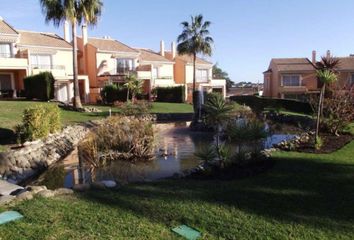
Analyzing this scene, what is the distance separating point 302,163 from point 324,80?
4179mm

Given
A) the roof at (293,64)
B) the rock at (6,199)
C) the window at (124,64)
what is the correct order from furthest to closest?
1. the roof at (293,64)
2. the window at (124,64)
3. the rock at (6,199)

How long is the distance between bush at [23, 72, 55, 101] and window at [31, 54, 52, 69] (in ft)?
22.6

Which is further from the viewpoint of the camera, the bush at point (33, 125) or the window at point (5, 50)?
the window at point (5, 50)

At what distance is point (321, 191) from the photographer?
6930 mm

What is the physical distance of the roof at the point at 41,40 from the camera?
3712cm

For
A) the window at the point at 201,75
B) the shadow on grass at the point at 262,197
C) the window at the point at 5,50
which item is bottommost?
the shadow on grass at the point at 262,197

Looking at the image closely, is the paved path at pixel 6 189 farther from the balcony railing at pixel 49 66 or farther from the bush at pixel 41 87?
the balcony railing at pixel 49 66

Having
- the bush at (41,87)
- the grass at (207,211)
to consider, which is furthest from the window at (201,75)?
the grass at (207,211)

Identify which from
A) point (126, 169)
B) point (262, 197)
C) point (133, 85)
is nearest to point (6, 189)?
point (126, 169)

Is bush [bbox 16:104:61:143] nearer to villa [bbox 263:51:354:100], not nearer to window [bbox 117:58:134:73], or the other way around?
window [bbox 117:58:134:73]

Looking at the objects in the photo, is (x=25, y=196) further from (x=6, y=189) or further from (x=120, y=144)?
(x=120, y=144)

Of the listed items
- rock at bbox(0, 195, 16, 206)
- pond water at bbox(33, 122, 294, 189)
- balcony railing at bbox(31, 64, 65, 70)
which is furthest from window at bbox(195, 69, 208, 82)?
rock at bbox(0, 195, 16, 206)

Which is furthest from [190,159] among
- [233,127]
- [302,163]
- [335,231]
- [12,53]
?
[12,53]

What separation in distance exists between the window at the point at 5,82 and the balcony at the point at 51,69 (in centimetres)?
263
